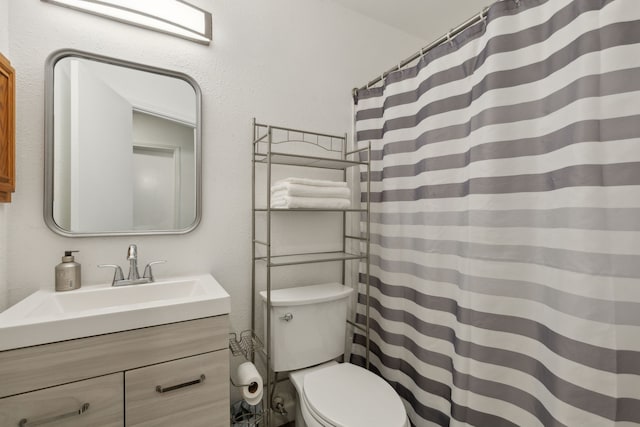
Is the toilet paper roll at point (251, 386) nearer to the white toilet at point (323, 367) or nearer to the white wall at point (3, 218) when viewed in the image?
the white toilet at point (323, 367)

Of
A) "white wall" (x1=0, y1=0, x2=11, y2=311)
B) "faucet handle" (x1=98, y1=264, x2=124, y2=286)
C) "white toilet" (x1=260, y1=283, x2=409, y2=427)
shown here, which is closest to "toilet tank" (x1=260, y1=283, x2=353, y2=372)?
"white toilet" (x1=260, y1=283, x2=409, y2=427)

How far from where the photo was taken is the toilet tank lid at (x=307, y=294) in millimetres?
1309

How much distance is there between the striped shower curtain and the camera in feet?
2.47

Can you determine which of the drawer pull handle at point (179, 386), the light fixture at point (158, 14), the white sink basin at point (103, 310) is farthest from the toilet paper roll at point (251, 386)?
the light fixture at point (158, 14)

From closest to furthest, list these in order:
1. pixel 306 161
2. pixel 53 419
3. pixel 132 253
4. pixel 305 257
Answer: pixel 53 419 → pixel 132 253 → pixel 306 161 → pixel 305 257

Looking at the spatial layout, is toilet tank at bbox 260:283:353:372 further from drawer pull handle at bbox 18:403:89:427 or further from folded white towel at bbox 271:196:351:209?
drawer pull handle at bbox 18:403:89:427

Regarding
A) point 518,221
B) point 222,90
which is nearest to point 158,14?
point 222,90

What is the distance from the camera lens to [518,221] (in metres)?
0.98

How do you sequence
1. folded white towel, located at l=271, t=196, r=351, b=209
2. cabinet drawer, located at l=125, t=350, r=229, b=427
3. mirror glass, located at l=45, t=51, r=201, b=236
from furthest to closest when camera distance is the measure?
folded white towel, located at l=271, t=196, r=351, b=209 < mirror glass, located at l=45, t=51, r=201, b=236 < cabinet drawer, located at l=125, t=350, r=229, b=427

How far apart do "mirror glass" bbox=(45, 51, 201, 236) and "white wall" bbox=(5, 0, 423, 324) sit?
0.14 ft

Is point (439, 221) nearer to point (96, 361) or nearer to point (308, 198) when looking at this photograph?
point (308, 198)

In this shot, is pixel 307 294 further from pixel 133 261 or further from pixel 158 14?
pixel 158 14

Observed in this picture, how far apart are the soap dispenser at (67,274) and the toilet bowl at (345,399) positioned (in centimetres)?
99

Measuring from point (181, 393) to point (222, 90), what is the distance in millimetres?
1306
